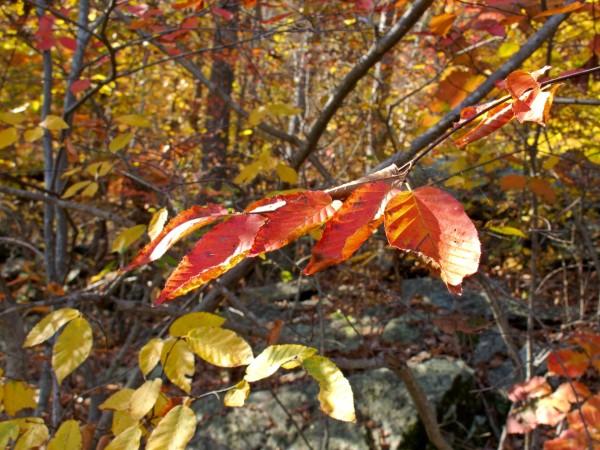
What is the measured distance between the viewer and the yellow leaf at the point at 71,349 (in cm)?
118

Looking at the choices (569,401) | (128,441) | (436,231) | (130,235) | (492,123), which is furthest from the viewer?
(569,401)

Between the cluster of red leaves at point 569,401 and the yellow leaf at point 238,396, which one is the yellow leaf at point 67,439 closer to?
the yellow leaf at point 238,396

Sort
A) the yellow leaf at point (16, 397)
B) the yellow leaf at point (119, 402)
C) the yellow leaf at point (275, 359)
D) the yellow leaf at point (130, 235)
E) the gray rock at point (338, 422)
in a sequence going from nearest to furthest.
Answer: the yellow leaf at point (275, 359), the yellow leaf at point (119, 402), the yellow leaf at point (16, 397), the yellow leaf at point (130, 235), the gray rock at point (338, 422)

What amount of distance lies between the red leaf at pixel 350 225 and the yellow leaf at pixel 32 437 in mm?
765

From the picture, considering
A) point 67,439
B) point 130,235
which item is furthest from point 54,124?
point 67,439

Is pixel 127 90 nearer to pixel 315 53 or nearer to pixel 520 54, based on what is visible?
pixel 315 53

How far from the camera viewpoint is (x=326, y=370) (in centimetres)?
89

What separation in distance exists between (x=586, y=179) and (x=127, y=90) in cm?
575

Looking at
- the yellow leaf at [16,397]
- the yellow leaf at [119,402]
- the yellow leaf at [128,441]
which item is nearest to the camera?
the yellow leaf at [128,441]

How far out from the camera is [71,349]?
1191 millimetres

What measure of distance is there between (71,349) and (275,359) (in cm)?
55

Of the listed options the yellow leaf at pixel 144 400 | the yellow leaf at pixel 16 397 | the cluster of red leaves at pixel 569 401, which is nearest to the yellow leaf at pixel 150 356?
the yellow leaf at pixel 144 400

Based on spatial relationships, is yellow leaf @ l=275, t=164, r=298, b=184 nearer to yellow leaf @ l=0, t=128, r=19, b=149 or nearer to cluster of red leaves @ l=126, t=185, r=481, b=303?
yellow leaf @ l=0, t=128, r=19, b=149

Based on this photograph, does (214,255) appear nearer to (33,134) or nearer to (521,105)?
(521,105)
